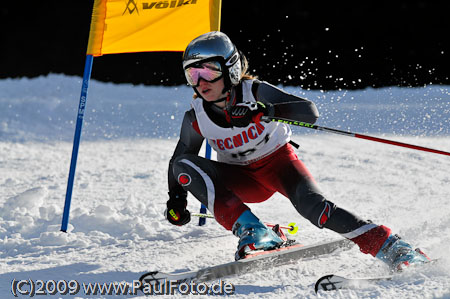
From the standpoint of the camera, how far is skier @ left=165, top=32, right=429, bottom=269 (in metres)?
2.21

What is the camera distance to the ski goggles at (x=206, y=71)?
2.40m

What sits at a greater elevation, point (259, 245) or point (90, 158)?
point (90, 158)

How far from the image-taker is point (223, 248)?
269 cm

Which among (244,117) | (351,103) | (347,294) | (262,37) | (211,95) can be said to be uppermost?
(262,37)

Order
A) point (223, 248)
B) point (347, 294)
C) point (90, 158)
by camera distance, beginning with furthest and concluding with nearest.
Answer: point (90, 158) → point (223, 248) → point (347, 294)

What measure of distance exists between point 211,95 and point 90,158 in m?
2.86

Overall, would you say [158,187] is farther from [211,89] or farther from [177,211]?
[211,89]

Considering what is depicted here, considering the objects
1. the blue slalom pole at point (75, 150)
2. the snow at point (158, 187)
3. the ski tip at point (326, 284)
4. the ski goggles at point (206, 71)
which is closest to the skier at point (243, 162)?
the ski goggles at point (206, 71)

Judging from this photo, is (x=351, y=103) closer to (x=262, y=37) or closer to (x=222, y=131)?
(x=262, y=37)

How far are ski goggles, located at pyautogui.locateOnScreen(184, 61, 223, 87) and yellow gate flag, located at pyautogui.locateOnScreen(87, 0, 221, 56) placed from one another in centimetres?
82

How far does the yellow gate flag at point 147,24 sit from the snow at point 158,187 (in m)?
0.90

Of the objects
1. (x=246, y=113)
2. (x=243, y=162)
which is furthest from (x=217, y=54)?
(x=243, y=162)

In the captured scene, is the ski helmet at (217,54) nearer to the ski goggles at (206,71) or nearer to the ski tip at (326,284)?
the ski goggles at (206,71)

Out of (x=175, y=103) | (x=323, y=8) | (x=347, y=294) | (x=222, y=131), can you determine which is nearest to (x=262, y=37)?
(x=323, y=8)
